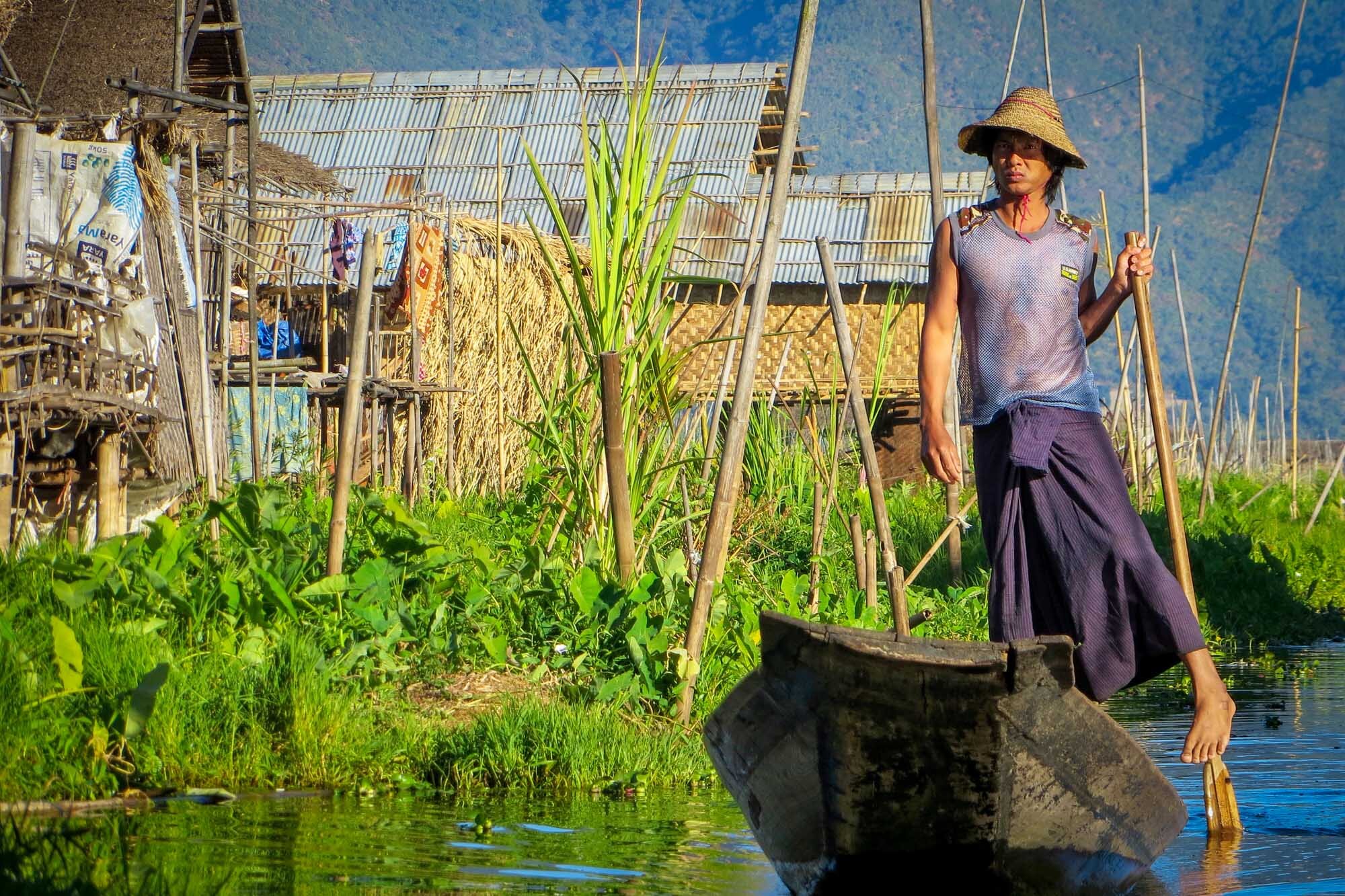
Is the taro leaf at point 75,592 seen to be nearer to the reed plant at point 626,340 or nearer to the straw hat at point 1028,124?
the reed plant at point 626,340

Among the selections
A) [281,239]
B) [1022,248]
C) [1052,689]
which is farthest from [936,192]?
[281,239]

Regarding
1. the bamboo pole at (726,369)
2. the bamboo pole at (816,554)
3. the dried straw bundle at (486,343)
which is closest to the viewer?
the bamboo pole at (726,369)

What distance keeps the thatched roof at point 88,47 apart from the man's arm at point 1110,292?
24.9 ft

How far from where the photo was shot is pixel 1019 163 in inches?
131

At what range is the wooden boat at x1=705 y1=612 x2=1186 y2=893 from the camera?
2611mm

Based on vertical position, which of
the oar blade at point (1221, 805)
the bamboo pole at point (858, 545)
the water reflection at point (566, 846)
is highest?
the bamboo pole at point (858, 545)

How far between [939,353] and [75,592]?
8.31ft

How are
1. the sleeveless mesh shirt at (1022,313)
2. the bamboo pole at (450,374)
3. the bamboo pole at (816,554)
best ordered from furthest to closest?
1. the bamboo pole at (450,374)
2. the bamboo pole at (816,554)
3. the sleeveless mesh shirt at (1022,313)

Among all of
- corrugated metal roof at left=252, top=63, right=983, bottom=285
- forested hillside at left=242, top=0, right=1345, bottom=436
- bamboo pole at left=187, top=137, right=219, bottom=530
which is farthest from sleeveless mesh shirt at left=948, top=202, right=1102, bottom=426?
forested hillside at left=242, top=0, right=1345, bottom=436

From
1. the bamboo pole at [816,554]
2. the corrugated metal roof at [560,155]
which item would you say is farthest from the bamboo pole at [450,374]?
the corrugated metal roof at [560,155]

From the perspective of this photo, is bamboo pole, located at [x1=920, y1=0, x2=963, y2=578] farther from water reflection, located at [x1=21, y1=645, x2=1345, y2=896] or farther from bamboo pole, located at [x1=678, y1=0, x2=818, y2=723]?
water reflection, located at [x1=21, y1=645, x2=1345, y2=896]

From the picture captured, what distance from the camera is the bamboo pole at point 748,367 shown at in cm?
398

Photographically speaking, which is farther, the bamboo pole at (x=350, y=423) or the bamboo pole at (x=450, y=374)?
the bamboo pole at (x=450, y=374)

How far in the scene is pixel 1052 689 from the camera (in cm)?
264
